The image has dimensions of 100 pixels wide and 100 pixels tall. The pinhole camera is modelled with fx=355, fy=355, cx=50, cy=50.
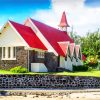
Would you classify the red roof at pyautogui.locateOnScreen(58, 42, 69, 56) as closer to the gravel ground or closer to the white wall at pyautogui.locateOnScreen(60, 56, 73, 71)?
the white wall at pyautogui.locateOnScreen(60, 56, 73, 71)

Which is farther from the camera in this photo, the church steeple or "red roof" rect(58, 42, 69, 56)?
the church steeple

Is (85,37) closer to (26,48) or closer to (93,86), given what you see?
(26,48)

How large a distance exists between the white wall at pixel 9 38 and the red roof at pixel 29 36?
1.90 ft

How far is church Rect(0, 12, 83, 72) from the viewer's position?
39.8 m

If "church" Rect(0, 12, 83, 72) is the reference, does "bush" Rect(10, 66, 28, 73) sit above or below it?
below

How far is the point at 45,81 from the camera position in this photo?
90.2ft

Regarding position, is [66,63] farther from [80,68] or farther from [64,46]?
[80,68]

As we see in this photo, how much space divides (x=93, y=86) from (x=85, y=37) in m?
52.5

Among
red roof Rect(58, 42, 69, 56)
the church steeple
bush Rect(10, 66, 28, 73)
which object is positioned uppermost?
the church steeple

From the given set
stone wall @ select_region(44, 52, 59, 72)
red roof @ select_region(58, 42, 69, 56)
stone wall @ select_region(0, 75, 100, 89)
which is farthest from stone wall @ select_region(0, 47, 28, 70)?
stone wall @ select_region(0, 75, 100, 89)

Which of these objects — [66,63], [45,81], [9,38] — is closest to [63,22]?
[66,63]

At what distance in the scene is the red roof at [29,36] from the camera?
131 ft

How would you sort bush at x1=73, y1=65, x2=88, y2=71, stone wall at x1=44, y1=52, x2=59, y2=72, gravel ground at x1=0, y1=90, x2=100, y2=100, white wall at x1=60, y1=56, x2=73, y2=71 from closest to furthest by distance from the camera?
gravel ground at x1=0, y1=90, x2=100, y2=100 → stone wall at x1=44, y1=52, x2=59, y2=72 → white wall at x1=60, y1=56, x2=73, y2=71 → bush at x1=73, y1=65, x2=88, y2=71

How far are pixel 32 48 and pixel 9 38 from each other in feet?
9.99
